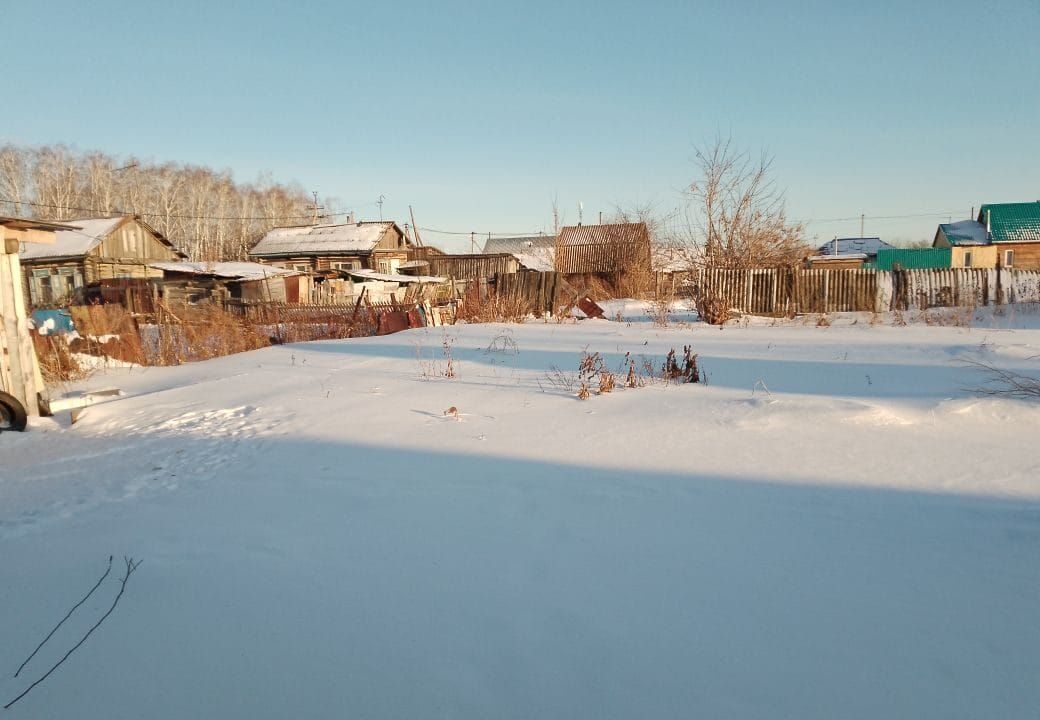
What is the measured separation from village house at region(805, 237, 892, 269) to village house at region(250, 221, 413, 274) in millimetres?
28222

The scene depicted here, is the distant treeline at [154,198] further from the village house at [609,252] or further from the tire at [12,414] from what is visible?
the tire at [12,414]

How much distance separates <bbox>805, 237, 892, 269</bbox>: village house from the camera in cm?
4006

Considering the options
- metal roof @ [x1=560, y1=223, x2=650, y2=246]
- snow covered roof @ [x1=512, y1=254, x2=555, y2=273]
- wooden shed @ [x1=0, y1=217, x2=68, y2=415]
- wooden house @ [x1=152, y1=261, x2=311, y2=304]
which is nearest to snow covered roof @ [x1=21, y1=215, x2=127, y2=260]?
wooden house @ [x1=152, y1=261, x2=311, y2=304]

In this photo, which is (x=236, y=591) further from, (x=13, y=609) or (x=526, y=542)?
(x=526, y=542)

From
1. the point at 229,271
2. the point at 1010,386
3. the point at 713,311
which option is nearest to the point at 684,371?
the point at 1010,386

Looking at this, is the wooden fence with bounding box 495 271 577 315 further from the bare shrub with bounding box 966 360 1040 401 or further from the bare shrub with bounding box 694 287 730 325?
the bare shrub with bounding box 966 360 1040 401

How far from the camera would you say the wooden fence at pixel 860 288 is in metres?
15.5

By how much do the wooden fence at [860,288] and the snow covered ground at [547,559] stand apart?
1066cm

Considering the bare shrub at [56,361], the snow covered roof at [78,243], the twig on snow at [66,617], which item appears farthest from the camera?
the snow covered roof at [78,243]

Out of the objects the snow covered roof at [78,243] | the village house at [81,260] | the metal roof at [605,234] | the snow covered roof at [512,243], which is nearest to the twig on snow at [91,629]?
the metal roof at [605,234]

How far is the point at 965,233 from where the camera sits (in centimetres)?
3500

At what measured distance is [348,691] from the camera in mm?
1888

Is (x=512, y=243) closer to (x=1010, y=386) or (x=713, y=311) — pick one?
(x=713, y=311)

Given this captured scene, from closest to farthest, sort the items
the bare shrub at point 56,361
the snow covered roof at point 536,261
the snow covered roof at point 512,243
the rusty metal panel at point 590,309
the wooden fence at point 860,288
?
the bare shrub at point 56,361 < the wooden fence at point 860,288 < the rusty metal panel at point 590,309 < the snow covered roof at point 536,261 < the snow covered roof at point 512,243
